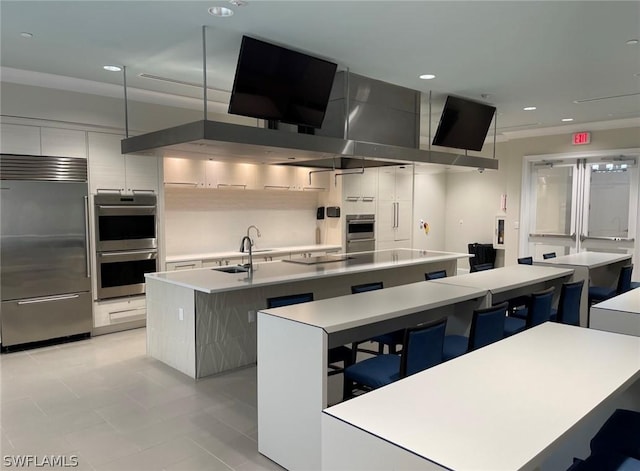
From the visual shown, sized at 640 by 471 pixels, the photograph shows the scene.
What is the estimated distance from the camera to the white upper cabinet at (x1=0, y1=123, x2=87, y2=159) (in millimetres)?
4754

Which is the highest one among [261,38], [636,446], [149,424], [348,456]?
[261,38]

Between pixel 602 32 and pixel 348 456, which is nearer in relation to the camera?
pixel 348 456

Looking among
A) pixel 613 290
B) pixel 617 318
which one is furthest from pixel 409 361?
pixel 613 290

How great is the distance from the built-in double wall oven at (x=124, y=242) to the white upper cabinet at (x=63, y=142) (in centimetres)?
57

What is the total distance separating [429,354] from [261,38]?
270 centimetres

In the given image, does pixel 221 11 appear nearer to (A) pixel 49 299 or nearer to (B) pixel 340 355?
(B) pixel 340 355

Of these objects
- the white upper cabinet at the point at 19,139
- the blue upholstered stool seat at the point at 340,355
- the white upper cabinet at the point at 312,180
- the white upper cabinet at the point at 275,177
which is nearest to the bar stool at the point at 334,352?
the blue upholstered stool seat at the point at 340,355

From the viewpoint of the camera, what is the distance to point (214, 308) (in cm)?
421

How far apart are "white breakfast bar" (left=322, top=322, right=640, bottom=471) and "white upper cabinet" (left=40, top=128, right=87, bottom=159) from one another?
4.88 meters

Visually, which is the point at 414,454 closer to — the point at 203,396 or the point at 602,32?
the point at 203,396

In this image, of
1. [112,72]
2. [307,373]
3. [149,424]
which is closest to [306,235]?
[112,72]

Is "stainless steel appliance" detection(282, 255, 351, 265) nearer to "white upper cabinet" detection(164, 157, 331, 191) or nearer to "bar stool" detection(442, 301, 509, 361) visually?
"white upper cabinet" detection(164, 157, 331, 191)

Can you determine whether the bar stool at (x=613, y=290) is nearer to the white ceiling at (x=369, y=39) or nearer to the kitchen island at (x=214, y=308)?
the white ceiling at (x=369, y=39)

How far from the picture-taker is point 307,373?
2529mm
